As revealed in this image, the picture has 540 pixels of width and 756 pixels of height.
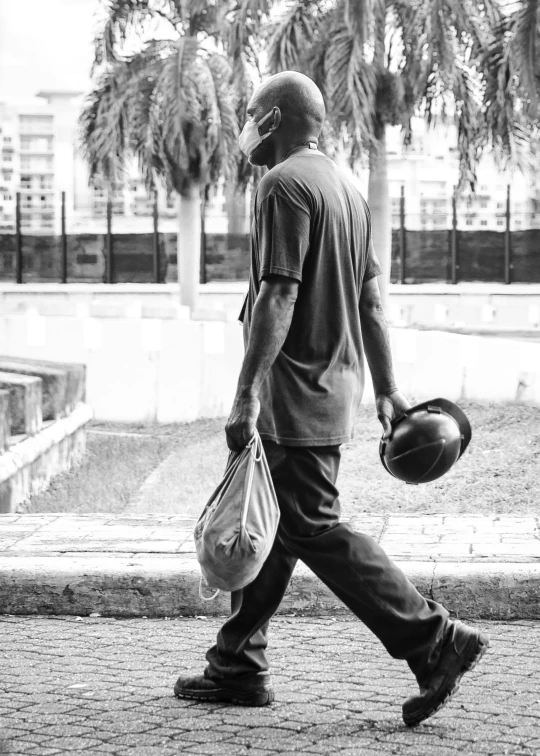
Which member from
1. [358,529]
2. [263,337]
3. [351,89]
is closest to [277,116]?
[263,337]

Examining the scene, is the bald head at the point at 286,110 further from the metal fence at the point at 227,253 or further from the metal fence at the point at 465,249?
the metal fence at the point at 465,249

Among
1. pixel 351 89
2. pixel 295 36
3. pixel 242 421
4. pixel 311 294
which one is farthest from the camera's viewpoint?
pixel 295 36

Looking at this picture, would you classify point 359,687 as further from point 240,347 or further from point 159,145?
point 159,145

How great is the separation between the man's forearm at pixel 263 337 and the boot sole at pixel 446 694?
986mm

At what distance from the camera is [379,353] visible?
3.98 meters

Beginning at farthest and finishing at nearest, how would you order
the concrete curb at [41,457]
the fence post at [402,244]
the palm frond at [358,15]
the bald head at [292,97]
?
the fence post at [402,244], the palm frond at [358,15], the concrete curb at [41,457], the bald head at [292,97]

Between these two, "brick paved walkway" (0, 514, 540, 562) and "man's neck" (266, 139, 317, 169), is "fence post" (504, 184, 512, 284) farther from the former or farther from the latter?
"man's neck" (266, 139, 317, 169)

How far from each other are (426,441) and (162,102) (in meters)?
17.3

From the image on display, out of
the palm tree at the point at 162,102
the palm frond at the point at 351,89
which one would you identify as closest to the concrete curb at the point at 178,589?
the palm frond at the point at 351,89

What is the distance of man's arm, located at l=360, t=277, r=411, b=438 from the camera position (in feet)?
12.9

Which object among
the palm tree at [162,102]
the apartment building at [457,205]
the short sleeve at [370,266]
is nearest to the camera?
the short sleeve at [370,266]

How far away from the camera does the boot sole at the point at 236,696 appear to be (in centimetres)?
384

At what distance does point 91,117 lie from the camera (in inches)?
872

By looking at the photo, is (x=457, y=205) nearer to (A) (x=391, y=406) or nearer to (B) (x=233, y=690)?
(A) (x=391, y=406)
